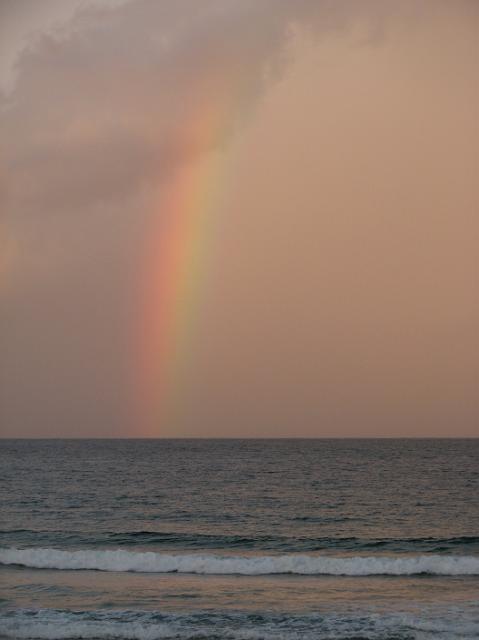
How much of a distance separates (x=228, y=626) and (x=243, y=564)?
678cm

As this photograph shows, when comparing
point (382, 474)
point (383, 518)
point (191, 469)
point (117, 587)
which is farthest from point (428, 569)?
point (191, 469)

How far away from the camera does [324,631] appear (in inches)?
567

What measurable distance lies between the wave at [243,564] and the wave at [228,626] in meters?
5.14

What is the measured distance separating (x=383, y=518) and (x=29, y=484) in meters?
26.0

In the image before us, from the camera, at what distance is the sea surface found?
14.9 m

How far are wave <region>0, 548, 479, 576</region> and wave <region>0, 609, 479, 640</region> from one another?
514 centimetres

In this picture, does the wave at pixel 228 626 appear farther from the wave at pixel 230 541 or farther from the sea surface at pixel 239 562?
the wave at pixel 230 541

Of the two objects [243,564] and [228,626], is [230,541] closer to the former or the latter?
[243,564]

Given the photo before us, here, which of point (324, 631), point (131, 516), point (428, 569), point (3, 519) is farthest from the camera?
point (131, 516)

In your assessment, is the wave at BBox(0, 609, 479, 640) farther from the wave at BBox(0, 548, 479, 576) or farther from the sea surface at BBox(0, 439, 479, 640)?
the wave at BBox(0, 548, 479, 576)

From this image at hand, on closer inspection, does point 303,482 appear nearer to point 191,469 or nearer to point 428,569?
point 191,469

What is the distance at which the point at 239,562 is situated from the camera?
21.7 m

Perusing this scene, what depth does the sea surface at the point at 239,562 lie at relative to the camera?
14.9 metres

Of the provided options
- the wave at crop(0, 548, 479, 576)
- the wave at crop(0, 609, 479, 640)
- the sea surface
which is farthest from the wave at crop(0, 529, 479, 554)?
the wave at crop(0, 609, 479, 640)
